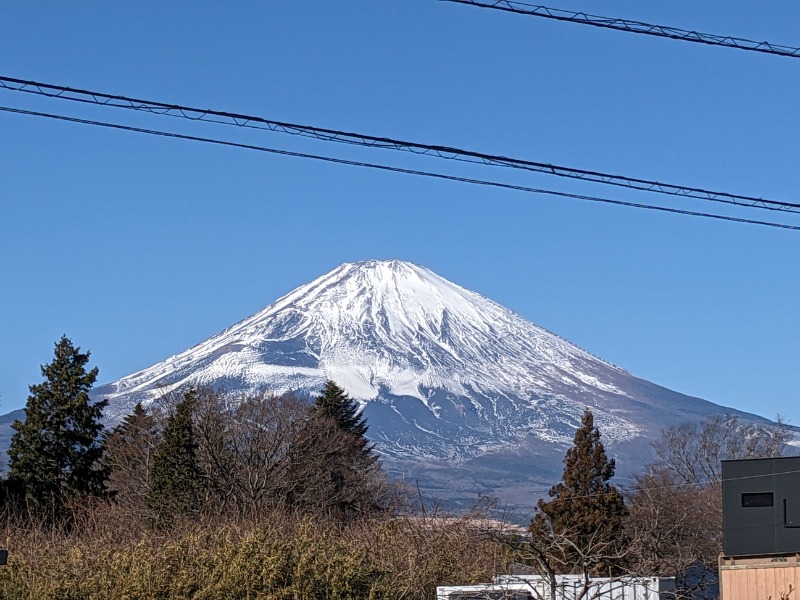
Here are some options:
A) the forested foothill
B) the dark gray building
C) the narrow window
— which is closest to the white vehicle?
the forested foothill

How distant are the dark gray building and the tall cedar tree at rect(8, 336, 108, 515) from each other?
86.9ft

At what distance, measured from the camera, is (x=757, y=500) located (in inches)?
1135

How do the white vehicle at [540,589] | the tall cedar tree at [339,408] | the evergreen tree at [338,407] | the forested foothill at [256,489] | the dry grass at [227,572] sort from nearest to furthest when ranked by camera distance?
the dry grass at [227,572] < the white vehicle at [540,589] < the forested foothill at [256,489] < the tall cedar tree at [339,408] < the evergreen tree at [338,407]

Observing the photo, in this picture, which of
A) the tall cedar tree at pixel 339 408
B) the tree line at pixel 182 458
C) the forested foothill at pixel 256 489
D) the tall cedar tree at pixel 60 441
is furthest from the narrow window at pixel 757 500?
the tall cedar tree at pixel 339 408

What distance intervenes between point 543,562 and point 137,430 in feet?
133

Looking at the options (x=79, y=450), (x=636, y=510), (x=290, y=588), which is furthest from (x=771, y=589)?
(x=79, y=450)

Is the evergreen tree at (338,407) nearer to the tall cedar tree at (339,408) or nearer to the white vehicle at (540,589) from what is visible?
the tall cedar tree at (339,408)

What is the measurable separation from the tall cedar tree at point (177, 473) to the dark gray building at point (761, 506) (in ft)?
59.2

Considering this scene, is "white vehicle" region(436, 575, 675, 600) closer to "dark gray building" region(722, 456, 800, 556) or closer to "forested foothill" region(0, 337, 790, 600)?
"forested foothill" region(0, 337, 790, 600)

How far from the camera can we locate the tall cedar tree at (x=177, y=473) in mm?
42188

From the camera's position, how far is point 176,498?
141ft

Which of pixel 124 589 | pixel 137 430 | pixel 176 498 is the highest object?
pixel 137 430

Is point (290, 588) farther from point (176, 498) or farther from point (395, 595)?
point (176, 498)

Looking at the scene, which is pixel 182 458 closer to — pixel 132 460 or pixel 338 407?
pixel 132 460
